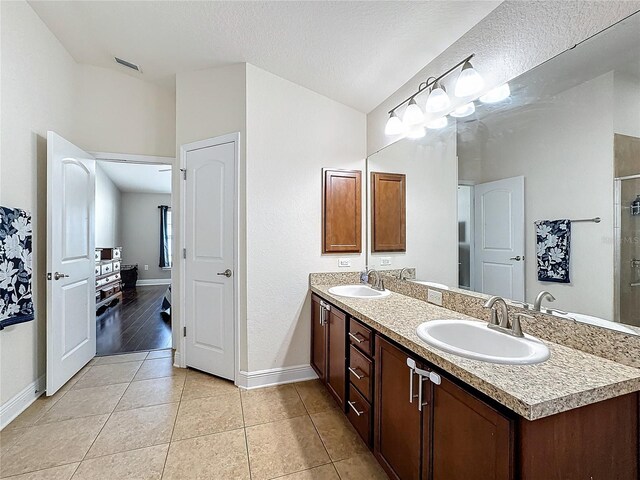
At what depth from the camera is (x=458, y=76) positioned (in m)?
1.74

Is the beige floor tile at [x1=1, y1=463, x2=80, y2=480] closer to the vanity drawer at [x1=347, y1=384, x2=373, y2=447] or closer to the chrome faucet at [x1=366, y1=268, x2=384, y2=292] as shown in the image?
the vanity drawer at [x1=347, y1=384, x2=373, y2=447]

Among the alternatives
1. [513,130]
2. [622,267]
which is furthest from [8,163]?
[622,267]

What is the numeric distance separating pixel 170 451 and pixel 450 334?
5.63 feet

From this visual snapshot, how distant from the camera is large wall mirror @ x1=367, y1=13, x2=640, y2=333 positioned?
110 centimetres

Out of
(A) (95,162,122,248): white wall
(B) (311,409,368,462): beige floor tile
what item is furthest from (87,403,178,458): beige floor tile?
(A) (95,162,122,248): white wall

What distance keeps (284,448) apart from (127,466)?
85 centimetres

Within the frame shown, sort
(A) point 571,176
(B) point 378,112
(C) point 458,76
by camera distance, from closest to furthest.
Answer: (A) point 571,176
(C) point 458,76
(B) point 378,112

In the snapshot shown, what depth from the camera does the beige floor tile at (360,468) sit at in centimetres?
157

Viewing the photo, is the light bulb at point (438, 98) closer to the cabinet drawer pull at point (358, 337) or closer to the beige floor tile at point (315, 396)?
the cabinet drawer pull at point (358, 337)

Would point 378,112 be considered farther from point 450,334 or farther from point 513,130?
point 450,334

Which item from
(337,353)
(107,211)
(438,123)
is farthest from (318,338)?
(107,211)

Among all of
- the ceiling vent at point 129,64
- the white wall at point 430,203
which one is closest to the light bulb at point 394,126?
the white wall at point 430,203

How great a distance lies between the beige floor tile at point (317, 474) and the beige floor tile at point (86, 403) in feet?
4.92

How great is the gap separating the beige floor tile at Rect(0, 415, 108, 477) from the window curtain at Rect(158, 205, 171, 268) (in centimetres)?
669
